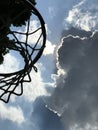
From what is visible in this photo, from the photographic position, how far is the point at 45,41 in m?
8.74

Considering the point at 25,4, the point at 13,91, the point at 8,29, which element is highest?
the point at 25,4

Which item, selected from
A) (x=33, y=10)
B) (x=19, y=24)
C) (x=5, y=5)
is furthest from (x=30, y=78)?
(x=19, y=24)

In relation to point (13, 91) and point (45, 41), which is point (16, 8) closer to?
point (45, 41)

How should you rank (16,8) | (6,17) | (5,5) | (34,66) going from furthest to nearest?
1. (5,5)
2. (34,66)
3. (16,8)
4. (6,17)

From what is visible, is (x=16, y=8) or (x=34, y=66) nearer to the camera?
(x=16, y=8)

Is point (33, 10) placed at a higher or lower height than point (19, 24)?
lower

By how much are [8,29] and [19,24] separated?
550 cm

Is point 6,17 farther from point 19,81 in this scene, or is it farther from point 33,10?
point 19,81

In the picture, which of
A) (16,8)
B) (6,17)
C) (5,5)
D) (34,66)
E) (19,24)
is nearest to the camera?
(6,17)

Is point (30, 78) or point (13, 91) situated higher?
point (30, 78)

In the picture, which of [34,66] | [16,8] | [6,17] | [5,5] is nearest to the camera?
[6,17]

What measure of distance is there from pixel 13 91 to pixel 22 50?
1062mm

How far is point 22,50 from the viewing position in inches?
327

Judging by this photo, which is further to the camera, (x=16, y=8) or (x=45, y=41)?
(x=45, y=41)
